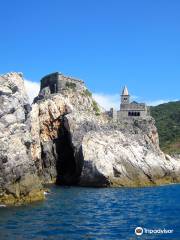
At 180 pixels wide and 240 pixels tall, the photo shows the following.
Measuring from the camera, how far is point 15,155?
Result: 35469mm

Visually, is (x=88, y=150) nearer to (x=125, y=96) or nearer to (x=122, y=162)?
(x=122, y=162)

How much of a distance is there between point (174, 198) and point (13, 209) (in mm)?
17717

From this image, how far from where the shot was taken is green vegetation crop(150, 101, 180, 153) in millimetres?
118875

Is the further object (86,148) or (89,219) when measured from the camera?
(86,148)

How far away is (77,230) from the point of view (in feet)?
79.2

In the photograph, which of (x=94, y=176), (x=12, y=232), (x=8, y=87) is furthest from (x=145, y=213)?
(x=94, y=176)

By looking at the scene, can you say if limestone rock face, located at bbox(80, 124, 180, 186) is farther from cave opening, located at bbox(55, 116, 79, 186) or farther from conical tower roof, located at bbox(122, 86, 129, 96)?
conical tower roof, located at bbox(122, 86, 129, 96)

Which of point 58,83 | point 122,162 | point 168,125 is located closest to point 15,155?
point 122,162

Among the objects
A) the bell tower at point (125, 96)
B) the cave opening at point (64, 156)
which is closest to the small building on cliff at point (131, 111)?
the bell tower at point (125, 96)

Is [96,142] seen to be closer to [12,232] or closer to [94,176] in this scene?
[94,176]

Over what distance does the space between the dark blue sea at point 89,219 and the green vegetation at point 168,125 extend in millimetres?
74454

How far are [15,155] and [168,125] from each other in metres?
108

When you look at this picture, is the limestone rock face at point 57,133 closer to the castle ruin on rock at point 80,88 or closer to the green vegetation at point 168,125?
the castle ruin on rock at point 80,88

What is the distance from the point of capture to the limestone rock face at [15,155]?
1340 inches
